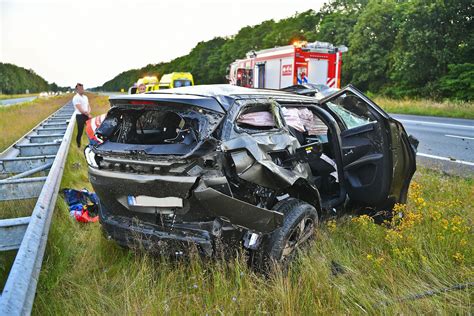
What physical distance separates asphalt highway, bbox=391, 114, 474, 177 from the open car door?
10.3 feet

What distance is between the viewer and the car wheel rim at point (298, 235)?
3.06m

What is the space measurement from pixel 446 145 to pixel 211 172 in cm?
871

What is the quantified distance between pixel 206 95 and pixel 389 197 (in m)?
2.26

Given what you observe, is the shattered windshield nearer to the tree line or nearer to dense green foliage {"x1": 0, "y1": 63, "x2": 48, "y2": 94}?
the tree line

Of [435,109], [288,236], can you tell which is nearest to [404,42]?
[435,109]

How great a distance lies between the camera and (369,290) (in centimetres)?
279

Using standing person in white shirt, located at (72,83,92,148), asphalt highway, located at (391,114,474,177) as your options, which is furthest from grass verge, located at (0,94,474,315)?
standing person in white shirt, located at (72,83,92,148)

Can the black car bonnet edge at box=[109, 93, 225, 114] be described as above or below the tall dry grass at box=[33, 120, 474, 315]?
above

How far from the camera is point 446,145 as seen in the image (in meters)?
9.34

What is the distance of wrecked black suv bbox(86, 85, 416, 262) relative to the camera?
2.60m

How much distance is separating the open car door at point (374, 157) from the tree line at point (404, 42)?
42.5 feet

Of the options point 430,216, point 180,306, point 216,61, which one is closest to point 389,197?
point 430,216

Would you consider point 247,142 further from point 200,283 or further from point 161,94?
point 200,283

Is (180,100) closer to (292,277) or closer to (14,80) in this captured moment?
(292,277)
